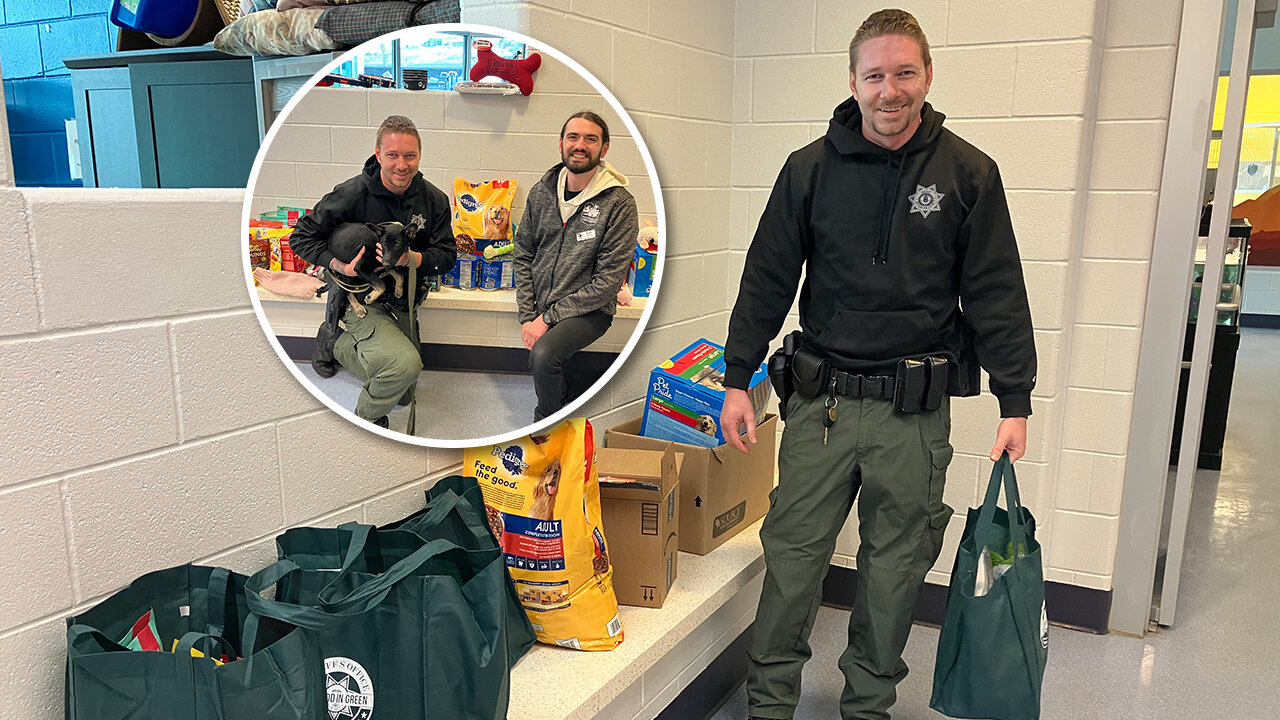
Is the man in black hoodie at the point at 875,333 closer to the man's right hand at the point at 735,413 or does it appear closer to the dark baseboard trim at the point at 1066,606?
the man's right hand at the point at 735,413

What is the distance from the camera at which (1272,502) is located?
3.82m

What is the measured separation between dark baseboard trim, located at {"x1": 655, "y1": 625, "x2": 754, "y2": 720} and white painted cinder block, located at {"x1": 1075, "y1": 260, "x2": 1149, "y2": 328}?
4.33 ft

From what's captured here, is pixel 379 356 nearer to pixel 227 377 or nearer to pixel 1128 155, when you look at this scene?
pixel 227 377

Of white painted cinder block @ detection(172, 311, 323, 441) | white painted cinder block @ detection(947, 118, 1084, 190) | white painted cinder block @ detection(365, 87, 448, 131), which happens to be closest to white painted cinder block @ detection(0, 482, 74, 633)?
white painted cinder block @ detection(172, 311, 323, 441)

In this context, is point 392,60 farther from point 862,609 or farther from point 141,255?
point 862,609

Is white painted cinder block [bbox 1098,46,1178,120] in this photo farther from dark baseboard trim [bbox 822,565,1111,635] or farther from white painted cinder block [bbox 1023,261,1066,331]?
dark baseboard trim [bbox 822,565,1111,635]

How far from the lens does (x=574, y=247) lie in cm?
166

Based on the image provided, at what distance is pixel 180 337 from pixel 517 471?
65 cm

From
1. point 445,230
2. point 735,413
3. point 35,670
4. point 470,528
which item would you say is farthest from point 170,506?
point 735,413

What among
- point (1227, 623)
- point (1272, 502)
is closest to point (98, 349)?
point (1227, 623)

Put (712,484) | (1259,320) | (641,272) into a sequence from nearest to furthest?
(641,272) < (712,484) < (1259,320)

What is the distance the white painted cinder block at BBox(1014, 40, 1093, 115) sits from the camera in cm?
227

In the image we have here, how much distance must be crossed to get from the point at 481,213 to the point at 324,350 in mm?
359

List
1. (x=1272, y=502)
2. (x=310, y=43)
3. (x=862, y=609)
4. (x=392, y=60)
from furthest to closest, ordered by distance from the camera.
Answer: (x=1272, y=502), (x=310, y=43), (x=862, y=609), (x=392, y=60)
